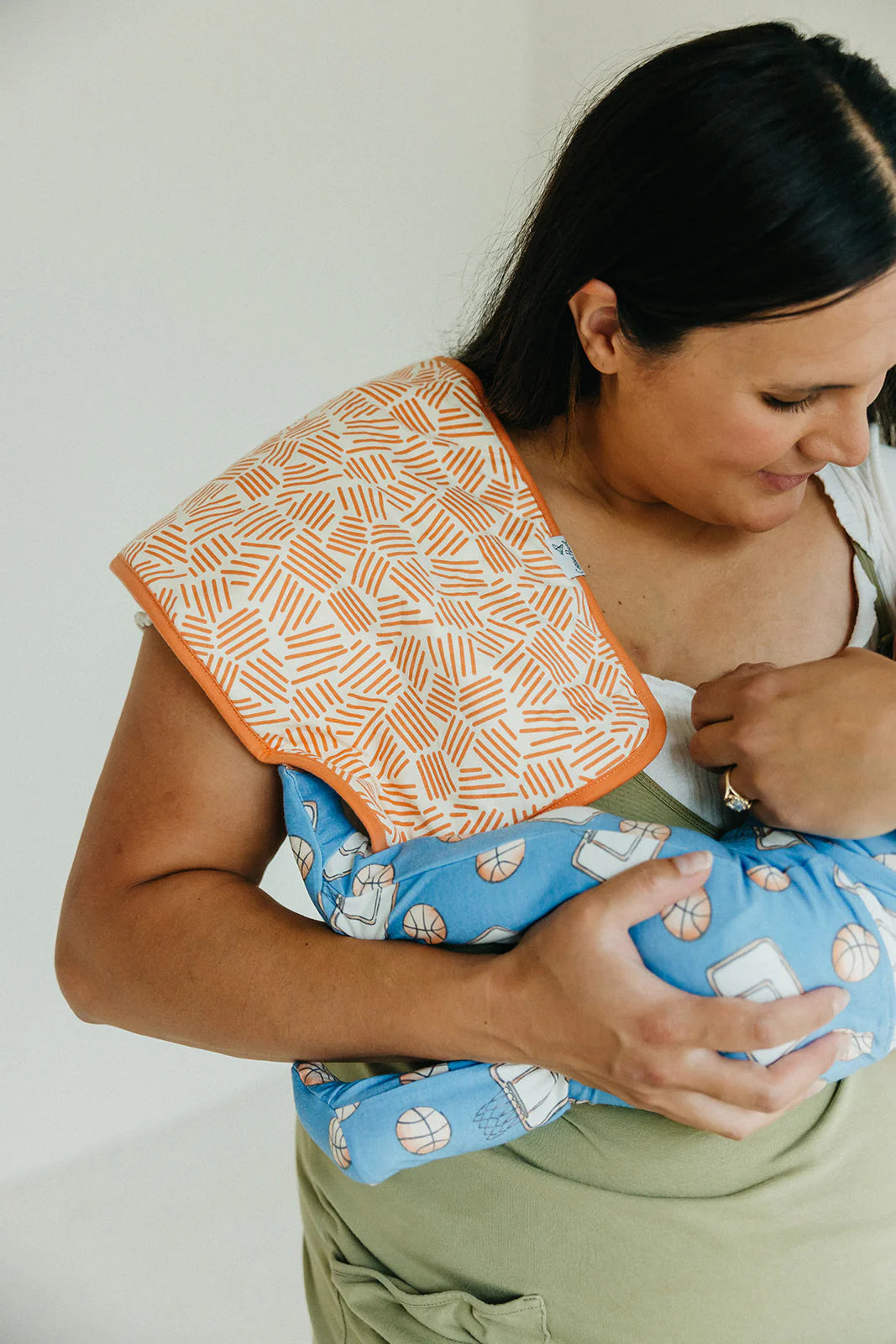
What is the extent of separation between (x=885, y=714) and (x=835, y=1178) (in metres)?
0.40

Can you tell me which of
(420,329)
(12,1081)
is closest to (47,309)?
(420,329)

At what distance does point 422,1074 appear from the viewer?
0.95 meters

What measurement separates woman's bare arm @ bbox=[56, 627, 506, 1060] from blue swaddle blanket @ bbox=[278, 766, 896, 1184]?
3cm

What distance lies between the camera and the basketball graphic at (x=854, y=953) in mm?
932

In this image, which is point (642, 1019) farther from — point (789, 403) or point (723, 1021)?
point (789, 403)

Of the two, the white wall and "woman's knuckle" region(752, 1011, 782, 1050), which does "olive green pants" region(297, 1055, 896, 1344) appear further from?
the white wall

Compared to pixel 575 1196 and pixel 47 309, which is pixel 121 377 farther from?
pixel 575 1196

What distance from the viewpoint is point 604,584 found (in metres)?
1.19

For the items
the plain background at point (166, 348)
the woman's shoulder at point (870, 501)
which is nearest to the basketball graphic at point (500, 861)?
the woman's shoulder at point (870, 501)

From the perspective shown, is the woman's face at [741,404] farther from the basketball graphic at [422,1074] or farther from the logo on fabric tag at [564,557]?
the basketball graphic at [422,1074]

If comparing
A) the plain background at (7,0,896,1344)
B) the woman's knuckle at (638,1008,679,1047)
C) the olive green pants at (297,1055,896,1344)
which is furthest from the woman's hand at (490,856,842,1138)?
the plain background at (7,0,896,1344)

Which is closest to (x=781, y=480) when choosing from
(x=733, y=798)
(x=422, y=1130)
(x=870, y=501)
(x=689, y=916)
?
(x=870, y=501)

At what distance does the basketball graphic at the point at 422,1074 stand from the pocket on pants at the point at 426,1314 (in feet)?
0.78

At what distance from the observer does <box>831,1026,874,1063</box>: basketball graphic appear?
94cm
